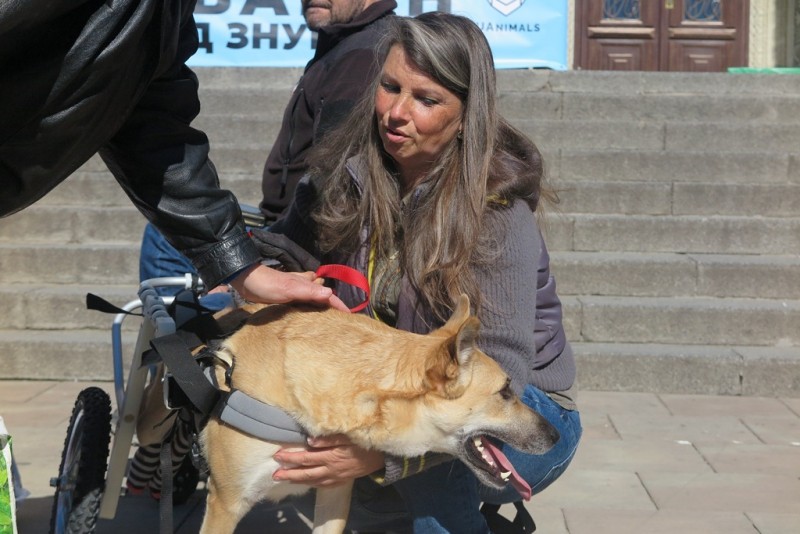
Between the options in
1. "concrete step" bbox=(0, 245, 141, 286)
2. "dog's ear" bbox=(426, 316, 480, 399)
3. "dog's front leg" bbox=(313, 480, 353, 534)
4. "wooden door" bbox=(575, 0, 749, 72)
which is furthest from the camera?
"wooden door" bbox=(575, 0, 749, 72)

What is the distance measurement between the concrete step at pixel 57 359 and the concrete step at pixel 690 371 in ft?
9.19

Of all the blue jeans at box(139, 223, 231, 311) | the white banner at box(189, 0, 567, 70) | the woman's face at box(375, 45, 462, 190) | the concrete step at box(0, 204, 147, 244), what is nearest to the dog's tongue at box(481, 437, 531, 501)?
the woman's face at box(375, 45, 462, 190)

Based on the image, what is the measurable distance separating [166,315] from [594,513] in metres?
2.05

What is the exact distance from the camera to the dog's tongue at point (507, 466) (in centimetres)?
284

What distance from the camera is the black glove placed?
10.3 ft

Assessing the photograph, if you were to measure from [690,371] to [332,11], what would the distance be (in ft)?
9.92

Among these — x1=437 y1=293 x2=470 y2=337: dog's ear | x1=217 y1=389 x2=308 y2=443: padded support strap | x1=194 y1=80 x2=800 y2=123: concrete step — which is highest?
x1=194 y1=80 x2=800 y2=123: concrete step

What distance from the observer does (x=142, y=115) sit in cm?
261

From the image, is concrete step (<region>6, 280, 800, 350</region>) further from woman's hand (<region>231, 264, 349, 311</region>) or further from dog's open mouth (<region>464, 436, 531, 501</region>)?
woman's hand (<region>231, 264, 349, 311</region>)

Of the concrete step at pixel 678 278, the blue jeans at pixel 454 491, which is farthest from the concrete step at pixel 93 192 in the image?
the blue jeans at pixel 454 491

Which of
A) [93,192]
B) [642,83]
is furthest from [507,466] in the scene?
[642,83]

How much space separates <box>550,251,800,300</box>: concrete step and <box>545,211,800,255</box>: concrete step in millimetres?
321

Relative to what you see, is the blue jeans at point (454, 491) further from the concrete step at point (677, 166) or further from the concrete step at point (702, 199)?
the concrete step at point (677, 166)

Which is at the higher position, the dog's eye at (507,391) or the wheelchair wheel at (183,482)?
the dog's eye at (507,391)
